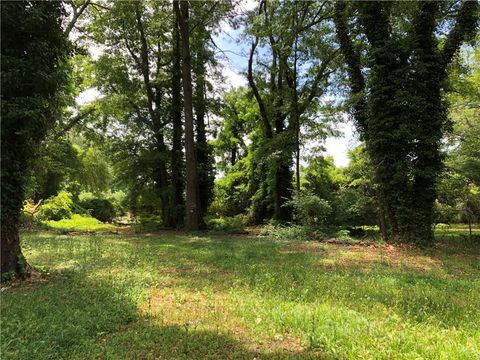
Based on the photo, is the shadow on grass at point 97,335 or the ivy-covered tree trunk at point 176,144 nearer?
the shadow on grass at point 97,335

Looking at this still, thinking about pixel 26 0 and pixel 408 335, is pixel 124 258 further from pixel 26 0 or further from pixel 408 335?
pixel 408 335

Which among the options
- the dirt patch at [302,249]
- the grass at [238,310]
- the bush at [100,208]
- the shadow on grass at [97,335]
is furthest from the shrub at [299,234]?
the bush at [100,208]

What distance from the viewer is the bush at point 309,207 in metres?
17.8

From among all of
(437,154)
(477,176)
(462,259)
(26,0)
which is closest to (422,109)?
(437,154)

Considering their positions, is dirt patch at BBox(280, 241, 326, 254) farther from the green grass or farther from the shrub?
the green grass

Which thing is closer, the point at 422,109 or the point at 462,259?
the point at 462,259

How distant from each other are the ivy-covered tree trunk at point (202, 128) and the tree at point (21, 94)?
1525cm

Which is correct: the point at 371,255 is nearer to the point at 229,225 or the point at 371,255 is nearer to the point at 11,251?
the point at 11,251

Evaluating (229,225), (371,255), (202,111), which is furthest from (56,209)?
(371,255)

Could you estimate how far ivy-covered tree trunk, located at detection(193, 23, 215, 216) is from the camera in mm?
22297

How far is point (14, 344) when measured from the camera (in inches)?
163

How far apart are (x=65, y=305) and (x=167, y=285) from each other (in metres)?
1.98

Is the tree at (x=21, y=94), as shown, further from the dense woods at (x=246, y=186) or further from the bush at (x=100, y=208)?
the bush at (x=100, y=208)

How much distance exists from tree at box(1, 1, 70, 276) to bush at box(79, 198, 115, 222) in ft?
85.3
